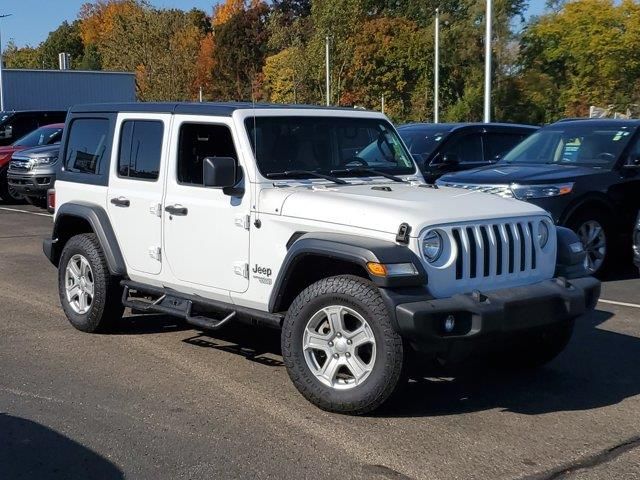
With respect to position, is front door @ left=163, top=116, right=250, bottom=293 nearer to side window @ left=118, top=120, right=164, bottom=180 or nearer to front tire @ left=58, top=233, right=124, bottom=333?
side window @ left=118, top=120, right=164, bottom=180

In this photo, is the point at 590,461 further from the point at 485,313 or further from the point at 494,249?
the point at 494,249

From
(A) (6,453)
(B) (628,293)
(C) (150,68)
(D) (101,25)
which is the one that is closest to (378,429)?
(A) (6,453)

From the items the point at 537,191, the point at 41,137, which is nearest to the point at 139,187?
the point at 537,191

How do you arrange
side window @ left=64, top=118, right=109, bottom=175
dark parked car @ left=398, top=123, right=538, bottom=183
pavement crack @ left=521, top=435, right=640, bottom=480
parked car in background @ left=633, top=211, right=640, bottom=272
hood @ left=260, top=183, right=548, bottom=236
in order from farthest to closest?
dark parked car @ left=398, top=123, right=538, bottom=183
parked car in background @ left=633, top=211, right=640, bottom=272
side window @ left=64, top=118, right=109, bottom=175
hood @ left=260, top=183, right=548, bottom=236
pavement crack @ left=521, top=435, right=640, bottom=480

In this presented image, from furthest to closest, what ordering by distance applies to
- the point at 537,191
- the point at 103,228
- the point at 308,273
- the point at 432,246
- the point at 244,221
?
1. the point at 537,191
2. the point at 103,228
3. the point at 244,221
4. the point at 308,273
5. the point at 432,246

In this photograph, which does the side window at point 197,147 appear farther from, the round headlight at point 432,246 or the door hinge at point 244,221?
the round headlight at point 432,246

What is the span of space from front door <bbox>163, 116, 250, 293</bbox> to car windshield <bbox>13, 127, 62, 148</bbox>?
1289 centimetres

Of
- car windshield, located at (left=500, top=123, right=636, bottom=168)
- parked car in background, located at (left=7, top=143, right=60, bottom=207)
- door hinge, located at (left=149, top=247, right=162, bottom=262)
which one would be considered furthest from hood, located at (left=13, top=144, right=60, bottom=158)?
door hinge, located at (left=149, top=247, right=162, bottom=262)

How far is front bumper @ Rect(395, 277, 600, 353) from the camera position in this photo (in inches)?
185

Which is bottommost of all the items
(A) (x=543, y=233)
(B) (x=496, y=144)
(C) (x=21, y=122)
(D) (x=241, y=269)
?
(D) (x=241, y=269)

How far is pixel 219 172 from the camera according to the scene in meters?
5.62

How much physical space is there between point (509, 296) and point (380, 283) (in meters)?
0.81

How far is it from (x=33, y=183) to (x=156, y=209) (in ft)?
36.7

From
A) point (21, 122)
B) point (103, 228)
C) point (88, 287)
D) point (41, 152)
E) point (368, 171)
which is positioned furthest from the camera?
point (21, 122)
